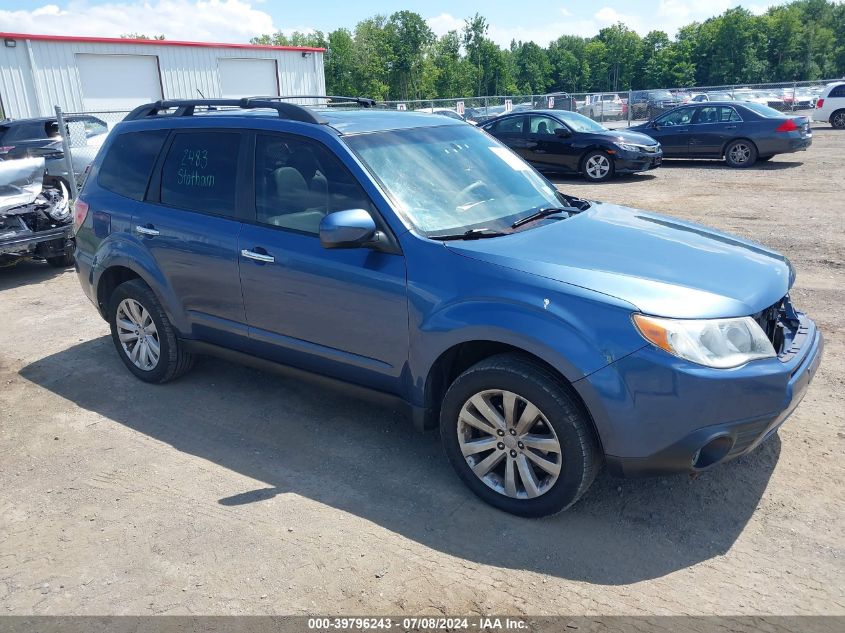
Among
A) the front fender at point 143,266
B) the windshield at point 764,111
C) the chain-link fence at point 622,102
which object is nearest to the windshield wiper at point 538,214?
the front fender at point 143,266

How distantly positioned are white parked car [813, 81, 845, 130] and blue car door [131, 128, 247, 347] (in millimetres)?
26731

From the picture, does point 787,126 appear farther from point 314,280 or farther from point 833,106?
point 314,280

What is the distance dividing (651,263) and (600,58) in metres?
112

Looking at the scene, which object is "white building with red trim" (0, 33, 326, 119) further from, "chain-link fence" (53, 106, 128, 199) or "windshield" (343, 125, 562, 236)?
"windshield" (343, 125, 562, 236)

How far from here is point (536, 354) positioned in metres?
3.18

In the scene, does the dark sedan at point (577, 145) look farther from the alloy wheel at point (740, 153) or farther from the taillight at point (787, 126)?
the taillight at point (787, 126)

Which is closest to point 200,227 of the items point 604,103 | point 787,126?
point 787,126

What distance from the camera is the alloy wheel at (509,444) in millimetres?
3289

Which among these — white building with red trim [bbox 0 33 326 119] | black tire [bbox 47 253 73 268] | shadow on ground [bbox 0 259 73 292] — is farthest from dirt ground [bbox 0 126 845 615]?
white building with red trim [bbox 0 33 326 119]

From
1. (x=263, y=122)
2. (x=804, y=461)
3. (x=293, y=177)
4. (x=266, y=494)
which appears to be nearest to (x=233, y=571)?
(x=266, y=494)

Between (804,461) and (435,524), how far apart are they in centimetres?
208

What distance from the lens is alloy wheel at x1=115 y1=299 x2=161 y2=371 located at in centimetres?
510

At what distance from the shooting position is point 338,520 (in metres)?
3.52

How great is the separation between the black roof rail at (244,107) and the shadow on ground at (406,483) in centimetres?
191
